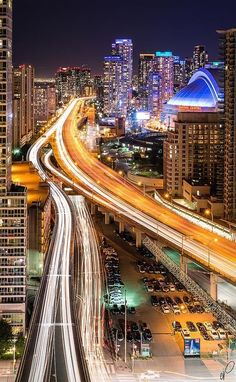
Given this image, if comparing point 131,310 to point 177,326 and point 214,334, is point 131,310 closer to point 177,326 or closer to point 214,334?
point 177,326

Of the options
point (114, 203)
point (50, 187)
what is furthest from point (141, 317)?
point (50, 187)

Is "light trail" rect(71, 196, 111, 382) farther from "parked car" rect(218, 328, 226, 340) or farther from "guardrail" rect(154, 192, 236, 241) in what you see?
"guardrail" rect(154, 192, 236, 241)

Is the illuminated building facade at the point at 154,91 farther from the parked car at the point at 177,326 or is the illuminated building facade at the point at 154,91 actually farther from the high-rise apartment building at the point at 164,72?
the parked car at the point at 177,326

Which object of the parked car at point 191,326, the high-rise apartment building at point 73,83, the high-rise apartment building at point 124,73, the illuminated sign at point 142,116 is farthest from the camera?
the high-rise apartment building at point 73,83

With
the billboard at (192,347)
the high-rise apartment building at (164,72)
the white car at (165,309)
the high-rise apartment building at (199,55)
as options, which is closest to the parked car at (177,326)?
the white car at (165,309)

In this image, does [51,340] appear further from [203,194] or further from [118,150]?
[118,150]
